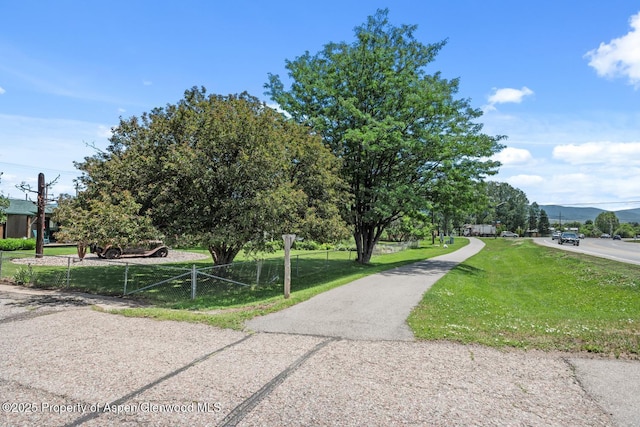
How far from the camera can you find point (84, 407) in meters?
4.43

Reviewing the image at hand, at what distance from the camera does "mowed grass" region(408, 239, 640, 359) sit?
689cm

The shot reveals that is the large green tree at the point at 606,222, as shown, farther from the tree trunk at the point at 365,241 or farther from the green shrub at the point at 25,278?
the green shrub at the point at 25,278

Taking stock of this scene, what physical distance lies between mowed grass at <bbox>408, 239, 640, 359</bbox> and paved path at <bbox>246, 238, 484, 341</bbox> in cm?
40

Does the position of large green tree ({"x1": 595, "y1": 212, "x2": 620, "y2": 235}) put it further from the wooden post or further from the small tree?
the small tree

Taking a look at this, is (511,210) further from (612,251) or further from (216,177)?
(216,177)

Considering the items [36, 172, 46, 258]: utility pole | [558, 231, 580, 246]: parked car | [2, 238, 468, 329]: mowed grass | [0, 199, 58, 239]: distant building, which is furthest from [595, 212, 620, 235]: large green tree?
[36, 172, 46, 258]: utility pole

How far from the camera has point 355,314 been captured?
9234mm

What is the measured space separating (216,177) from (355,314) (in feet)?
→ 22.5

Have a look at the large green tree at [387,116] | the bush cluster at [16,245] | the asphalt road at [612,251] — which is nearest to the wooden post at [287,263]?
the large green tree at [387,116]

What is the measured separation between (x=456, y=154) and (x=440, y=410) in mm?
17963

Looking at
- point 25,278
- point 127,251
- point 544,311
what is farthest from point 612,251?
point 25,278

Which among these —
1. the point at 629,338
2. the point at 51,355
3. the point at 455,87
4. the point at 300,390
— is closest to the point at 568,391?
the point at 629,338

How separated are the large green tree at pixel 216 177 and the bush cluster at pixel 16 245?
19380 millimetres

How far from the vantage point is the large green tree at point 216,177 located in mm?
12812
